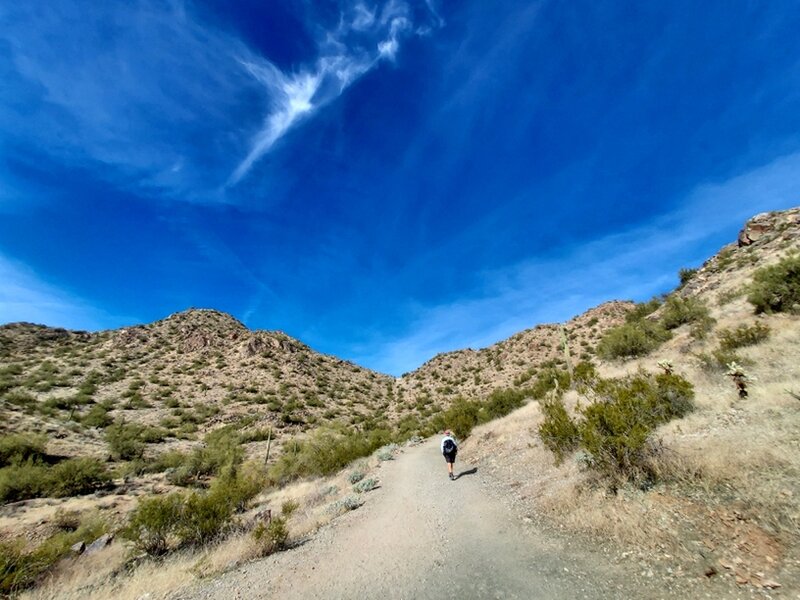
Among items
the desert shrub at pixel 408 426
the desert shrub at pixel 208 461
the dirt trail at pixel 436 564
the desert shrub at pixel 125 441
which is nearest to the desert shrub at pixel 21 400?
the desert shrub at pixel 125 441

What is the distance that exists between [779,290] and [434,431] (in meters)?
25.0

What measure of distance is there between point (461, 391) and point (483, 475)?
3283 cm

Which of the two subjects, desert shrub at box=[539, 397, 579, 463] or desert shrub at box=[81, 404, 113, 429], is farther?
desert shrub at box=[81, 404, 113, 429]

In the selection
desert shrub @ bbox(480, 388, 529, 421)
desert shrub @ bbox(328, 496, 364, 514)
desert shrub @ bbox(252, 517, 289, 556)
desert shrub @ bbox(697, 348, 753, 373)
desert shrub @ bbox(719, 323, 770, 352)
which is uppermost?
desert shrub @ bbox(480, 388, 529, 421)

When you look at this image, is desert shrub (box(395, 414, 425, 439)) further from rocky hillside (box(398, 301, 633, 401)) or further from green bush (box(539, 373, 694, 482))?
green bush (box(539, 373, 694, 482))

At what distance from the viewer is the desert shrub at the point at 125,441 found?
25.0 m

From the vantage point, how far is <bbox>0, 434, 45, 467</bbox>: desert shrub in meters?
19.7

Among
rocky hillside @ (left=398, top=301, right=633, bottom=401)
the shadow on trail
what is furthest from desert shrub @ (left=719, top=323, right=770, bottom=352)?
rocky hillside @ (left=398, top=301, right=633, bottom=401)

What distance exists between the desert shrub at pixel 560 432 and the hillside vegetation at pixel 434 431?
44mm

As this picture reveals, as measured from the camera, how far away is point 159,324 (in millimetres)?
57281

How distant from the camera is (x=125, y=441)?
25.8 meters

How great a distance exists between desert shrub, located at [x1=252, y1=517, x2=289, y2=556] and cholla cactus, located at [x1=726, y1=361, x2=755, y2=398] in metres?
12.7

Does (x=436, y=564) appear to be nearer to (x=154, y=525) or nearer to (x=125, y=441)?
(x=154, y=525)

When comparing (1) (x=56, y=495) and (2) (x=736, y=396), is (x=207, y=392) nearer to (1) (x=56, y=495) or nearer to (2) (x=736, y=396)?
(1) (x=56, y=495)
